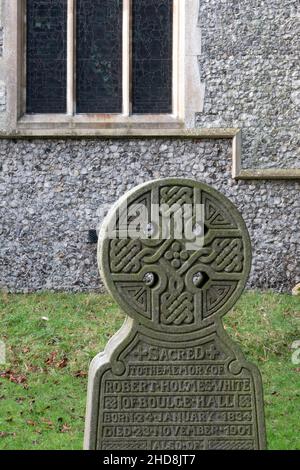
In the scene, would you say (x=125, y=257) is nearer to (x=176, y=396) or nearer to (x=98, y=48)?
(x=176, y=396)

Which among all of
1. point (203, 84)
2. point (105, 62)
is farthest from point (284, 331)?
point (105, 62)

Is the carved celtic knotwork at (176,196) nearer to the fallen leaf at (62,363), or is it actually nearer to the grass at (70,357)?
the grass at (70,357)

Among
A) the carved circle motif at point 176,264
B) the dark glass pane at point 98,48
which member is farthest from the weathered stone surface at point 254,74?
the carved circle motif at point 176,264

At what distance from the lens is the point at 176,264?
561 centimetres

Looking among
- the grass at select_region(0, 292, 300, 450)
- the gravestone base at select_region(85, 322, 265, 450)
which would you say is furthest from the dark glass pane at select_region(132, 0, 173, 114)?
the gravestone base at select_region(85, 322, 265, 450)

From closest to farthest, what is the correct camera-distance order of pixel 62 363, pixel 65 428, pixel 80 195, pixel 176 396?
pixel 176 396, pixel 65 428, pixel 62 363, pixel 80 195

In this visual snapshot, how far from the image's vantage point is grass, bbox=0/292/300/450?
22.7 ft

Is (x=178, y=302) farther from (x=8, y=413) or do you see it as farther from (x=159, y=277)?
(x=8, y=413)

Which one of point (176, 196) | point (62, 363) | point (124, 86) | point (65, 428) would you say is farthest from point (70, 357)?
point (124, 86)

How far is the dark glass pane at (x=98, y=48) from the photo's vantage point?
1188 cm

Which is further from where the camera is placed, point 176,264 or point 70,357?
point 70,357

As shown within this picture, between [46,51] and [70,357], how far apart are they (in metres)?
4.66

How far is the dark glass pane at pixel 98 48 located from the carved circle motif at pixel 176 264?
6.40 m

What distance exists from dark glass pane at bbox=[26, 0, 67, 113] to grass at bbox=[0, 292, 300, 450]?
247 centimetres
